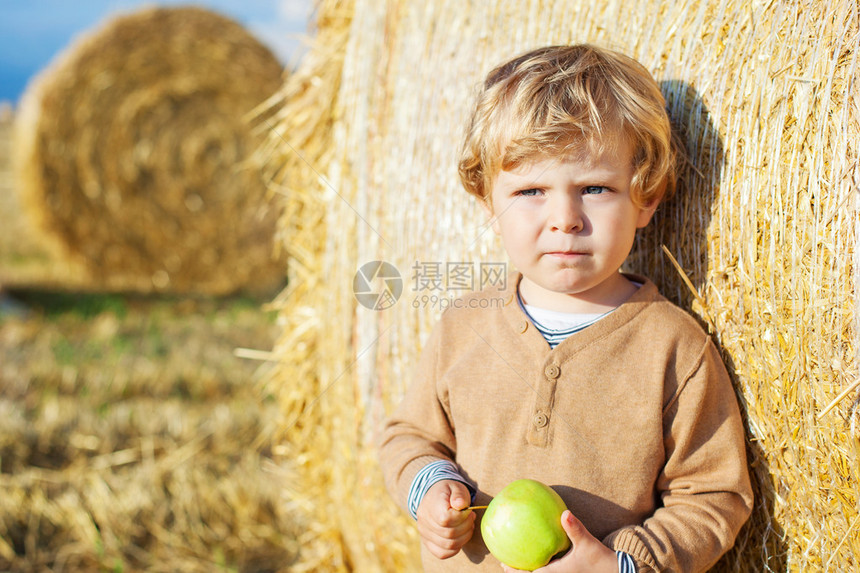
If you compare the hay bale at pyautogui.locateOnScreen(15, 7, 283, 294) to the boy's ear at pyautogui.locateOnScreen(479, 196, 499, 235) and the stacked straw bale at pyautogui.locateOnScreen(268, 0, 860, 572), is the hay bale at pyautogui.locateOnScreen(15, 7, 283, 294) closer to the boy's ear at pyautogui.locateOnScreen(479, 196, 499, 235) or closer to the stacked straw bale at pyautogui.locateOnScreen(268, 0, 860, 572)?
the stacked straw bale at pyautogui.locateOnScreen(268, 0, 860, 572)

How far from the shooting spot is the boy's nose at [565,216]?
4.34 feet

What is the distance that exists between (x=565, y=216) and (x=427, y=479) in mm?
542

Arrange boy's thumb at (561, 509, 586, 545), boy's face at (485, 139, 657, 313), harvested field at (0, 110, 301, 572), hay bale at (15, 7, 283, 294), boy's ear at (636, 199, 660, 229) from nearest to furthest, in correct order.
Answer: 1. boy's thumb at (561, 509, 586, 545)
2. boy's face at (485, 139, 657, 313)
3. boy's ear at (636, 199, 660, 229)
4. harvested field at (0, 110, 301, 572)
5. hay bale at (15, 7, 283, 294)

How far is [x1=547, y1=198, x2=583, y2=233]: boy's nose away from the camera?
132 cm

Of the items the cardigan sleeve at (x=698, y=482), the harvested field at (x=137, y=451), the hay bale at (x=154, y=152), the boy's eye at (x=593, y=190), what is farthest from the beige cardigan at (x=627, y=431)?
the hay bale at (x=154, y=152)

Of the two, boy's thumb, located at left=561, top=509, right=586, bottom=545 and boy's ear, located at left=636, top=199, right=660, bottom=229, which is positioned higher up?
boy's ear, located at left=636, top=199, right=660, bottom=229

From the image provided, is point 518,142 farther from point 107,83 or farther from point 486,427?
point 107,83

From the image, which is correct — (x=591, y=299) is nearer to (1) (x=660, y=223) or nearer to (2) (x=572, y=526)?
(1) (x=660, y=223)

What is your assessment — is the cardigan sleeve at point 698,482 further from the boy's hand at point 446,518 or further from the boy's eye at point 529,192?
the boy's eye at point 529,192

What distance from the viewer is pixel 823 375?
4.19 feet

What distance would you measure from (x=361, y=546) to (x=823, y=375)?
53.8 inches

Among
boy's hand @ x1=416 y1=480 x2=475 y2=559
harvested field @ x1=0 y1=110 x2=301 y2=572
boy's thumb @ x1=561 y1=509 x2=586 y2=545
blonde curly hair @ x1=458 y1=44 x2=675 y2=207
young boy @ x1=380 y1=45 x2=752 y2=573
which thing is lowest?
harvested field @ x1=0 y1=110 x2=301 y2=572

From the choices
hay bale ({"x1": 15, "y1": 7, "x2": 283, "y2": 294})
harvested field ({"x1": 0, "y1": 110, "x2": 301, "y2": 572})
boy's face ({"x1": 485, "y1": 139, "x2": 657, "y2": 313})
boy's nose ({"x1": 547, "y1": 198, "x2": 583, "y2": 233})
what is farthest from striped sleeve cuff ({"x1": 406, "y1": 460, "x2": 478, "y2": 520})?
hay bale ({"x1": 15, "y1": 7, "x2": 283, "y2": 294})

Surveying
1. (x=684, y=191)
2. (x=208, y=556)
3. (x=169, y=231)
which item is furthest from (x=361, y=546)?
(x=169, y=231)
